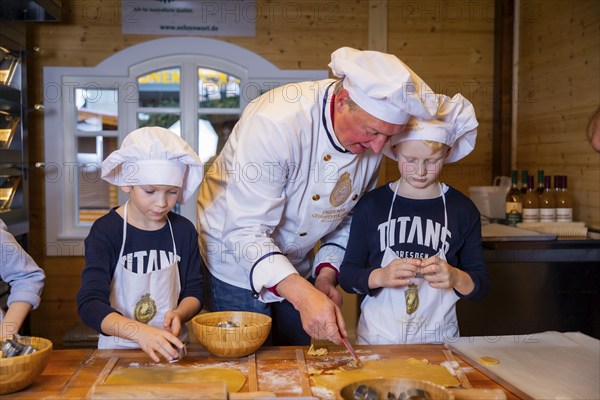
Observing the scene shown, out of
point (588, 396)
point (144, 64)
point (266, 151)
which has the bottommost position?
point (588, 396)

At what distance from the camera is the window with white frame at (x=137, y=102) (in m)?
4.19

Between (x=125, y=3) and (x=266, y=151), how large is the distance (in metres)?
2.83

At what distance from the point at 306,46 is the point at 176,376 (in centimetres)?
321

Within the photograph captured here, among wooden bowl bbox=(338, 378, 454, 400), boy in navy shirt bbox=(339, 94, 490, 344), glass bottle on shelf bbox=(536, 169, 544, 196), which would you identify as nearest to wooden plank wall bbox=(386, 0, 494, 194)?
glass bottle on shelf bbox=(536, 169, 544, 196)

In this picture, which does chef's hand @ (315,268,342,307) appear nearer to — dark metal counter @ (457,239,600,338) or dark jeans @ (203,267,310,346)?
dark jeans @ (203,267,310,346)

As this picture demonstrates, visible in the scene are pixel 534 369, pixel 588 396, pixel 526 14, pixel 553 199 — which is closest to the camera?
pixel 588 396

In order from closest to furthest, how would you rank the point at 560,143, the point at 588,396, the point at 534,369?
1. the point at 588,396
2. the point at 534,369
3. the point at 560,143

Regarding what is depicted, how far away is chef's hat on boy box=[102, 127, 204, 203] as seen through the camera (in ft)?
5.86

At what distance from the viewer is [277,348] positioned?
5.23ft

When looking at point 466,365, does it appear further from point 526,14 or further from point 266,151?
point 526,14

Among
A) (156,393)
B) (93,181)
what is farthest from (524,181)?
(93,181)

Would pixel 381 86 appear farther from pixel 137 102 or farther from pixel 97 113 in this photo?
pixel 97 113

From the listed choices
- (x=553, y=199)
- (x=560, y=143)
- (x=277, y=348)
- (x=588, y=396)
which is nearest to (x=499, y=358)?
(x=588, y=396)

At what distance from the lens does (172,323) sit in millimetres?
1625
